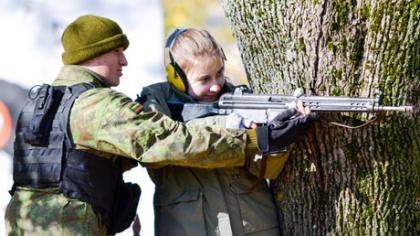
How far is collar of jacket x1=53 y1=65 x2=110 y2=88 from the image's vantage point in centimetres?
396

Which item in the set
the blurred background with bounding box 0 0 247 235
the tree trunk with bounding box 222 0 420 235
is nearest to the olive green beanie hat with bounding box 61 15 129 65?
the tree trunk with bounding box 222 0 420 235

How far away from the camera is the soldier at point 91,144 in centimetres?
368

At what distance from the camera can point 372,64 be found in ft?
12.2

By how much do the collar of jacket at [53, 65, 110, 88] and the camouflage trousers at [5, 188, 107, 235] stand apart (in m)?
0.49

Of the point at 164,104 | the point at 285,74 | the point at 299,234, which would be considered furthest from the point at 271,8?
the point at 299,234

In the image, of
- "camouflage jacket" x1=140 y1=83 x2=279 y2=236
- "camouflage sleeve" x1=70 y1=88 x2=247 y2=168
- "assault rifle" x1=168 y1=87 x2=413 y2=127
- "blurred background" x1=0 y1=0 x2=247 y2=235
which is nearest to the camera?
"assault rifle" x1=168 y1=87 x2=413 y2=127

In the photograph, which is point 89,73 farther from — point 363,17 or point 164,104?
point 363,17

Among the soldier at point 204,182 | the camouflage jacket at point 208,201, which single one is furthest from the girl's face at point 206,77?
the camouflage jacket at point 208,201

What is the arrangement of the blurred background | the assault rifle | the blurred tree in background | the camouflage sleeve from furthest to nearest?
1. the blurred tree in background
2. the blurred background
3. the camouflage sleeve
4. the assault rifle

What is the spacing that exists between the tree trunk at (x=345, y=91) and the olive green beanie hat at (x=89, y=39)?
55 cm

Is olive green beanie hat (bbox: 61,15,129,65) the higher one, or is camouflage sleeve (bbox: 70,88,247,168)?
olive green beanie hat (bbox: 61,15,129,65)

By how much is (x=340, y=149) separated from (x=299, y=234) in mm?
466

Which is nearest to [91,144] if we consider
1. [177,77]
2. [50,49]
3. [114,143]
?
[114,143]

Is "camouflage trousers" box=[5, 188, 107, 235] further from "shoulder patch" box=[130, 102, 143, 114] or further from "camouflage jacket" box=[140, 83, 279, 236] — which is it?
"shoulder patch" box=[130, 102, 143, 114]
